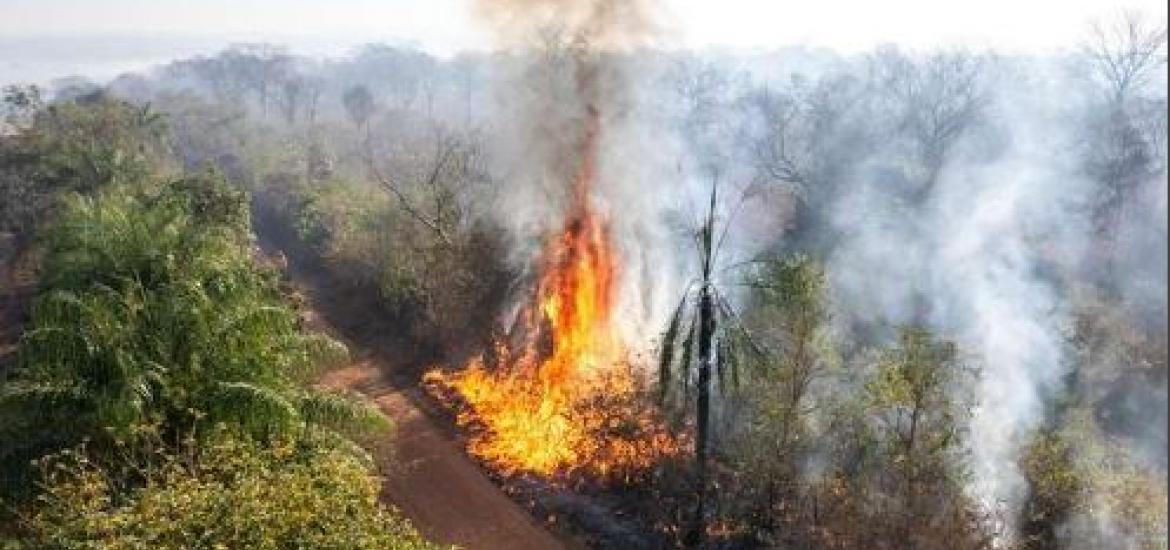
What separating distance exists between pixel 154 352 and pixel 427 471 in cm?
1153

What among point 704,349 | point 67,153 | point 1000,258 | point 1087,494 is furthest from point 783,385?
point 67,153

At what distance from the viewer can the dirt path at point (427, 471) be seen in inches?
1050

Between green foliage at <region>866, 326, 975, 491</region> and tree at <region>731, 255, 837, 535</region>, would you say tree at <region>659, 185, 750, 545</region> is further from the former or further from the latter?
green foliage at <region>866, 326, 975, 491</region>

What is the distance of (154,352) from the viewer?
2052cm

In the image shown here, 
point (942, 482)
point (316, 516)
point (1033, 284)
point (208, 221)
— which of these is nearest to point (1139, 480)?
point (942, 482)

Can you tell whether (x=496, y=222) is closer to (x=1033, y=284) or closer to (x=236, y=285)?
(x=236, y=285)

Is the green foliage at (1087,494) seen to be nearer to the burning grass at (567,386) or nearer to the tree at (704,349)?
the tree at (704,349)

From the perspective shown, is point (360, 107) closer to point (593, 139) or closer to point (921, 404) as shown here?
point (593, 139)

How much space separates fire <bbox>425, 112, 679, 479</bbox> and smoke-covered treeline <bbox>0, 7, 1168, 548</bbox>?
950mm

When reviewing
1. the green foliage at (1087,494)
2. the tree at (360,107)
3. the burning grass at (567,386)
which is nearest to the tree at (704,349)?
the burning grass at (567,386)

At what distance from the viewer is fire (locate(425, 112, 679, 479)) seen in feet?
92.8

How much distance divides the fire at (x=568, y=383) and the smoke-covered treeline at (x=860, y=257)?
95cm

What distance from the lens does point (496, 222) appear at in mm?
39438

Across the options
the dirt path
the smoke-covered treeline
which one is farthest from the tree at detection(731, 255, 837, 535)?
the dirt path
